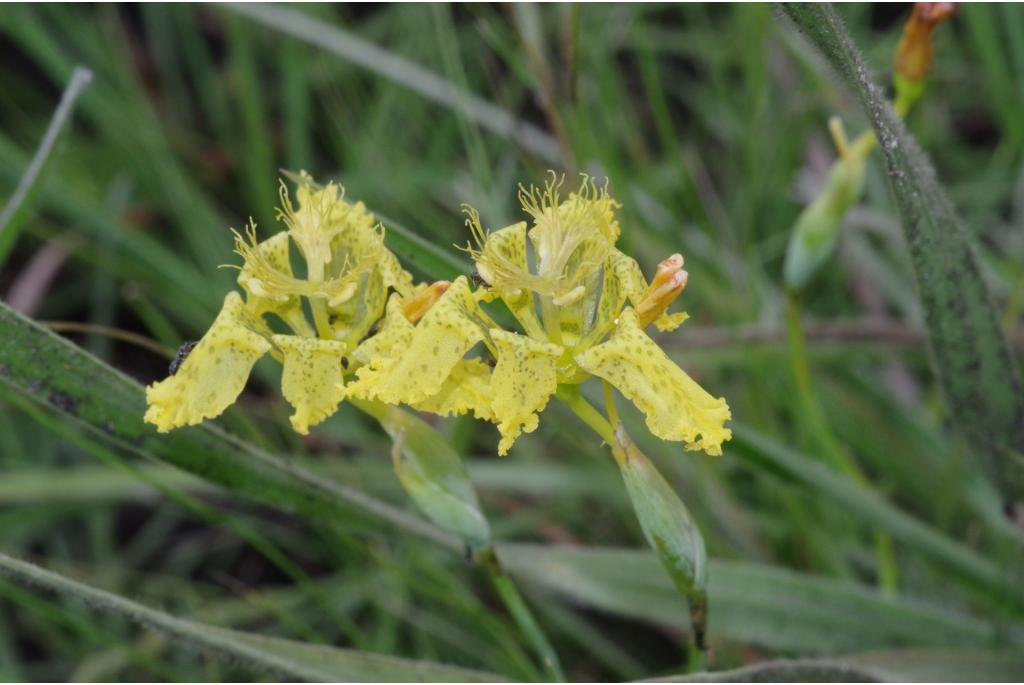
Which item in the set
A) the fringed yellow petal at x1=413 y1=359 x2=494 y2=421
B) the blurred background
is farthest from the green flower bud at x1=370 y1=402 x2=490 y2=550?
the blurred background

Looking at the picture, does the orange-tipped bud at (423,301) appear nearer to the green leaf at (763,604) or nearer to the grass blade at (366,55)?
the green leaf at (763,604)

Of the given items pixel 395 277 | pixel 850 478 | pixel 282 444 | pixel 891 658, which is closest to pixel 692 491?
pixel 850 478

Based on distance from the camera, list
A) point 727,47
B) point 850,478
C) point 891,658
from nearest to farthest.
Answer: point 891,658 → point 850,478 → point 727,47

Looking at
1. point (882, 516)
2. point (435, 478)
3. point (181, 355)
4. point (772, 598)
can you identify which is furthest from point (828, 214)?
point (181, 355)

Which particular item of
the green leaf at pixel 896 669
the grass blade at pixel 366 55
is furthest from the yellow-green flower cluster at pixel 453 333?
the grass blade at pixel 366 55

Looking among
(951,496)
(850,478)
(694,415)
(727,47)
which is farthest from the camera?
(727,47)

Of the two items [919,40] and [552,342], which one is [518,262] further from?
[919,40]

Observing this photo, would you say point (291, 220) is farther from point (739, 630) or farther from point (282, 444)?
point (282, 444)
